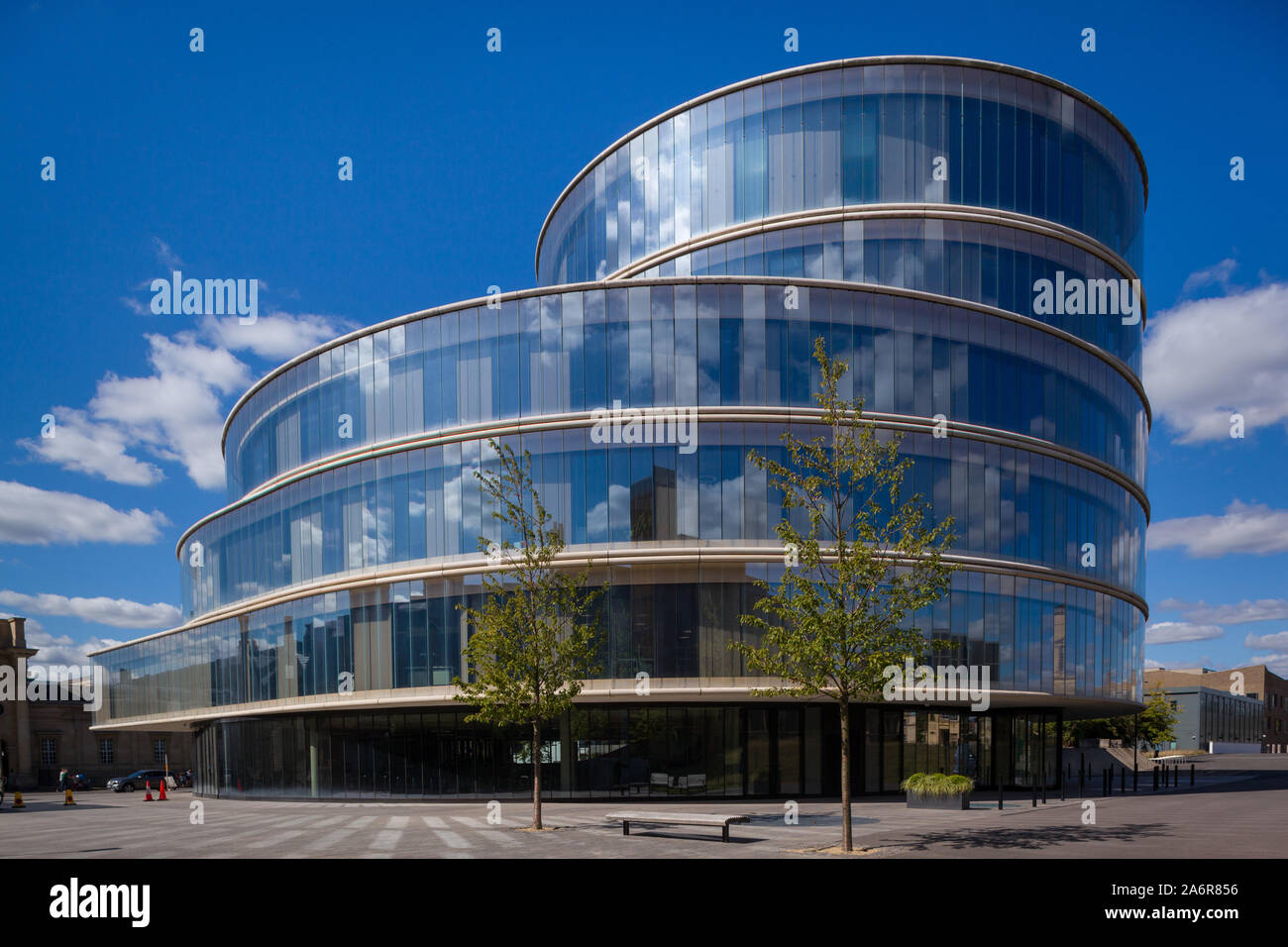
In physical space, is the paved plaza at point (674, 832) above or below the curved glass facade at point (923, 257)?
below

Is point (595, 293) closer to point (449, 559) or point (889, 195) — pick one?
point (449, 559)

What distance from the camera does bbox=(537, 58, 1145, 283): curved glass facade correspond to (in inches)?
1597

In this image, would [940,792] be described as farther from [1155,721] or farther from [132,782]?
[1155,721]

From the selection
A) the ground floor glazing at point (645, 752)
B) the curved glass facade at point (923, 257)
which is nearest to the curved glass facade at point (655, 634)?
the ground floor glazing at point (645, 752)

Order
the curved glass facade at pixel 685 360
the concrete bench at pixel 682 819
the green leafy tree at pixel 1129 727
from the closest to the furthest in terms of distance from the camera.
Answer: the concrete bench at pixel 682 819
the curved glass facade at pixel 685 360
the green leafy tree at pixel 1129 727

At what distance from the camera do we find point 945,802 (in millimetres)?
28219

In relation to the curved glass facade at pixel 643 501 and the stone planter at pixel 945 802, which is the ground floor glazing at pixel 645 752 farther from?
the curved glass facade at pixel 643 501

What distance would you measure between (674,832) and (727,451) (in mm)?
14563

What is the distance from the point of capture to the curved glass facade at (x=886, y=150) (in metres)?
40.6

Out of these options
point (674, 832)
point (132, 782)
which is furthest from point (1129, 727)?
point (132, 782)

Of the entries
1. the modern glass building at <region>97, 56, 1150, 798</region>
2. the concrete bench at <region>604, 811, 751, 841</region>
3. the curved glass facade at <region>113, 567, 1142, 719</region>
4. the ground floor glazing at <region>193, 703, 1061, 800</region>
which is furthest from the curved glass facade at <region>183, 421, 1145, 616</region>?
the concrete bench at <region>604, 811, 751, 841</region>

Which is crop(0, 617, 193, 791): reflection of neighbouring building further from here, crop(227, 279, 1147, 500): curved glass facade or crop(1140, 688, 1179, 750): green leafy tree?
crop(1140, 688, 1179, 750): green leafy tree

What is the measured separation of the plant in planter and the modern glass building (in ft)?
18.7

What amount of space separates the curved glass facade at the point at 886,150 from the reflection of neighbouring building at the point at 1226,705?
76018 mm
